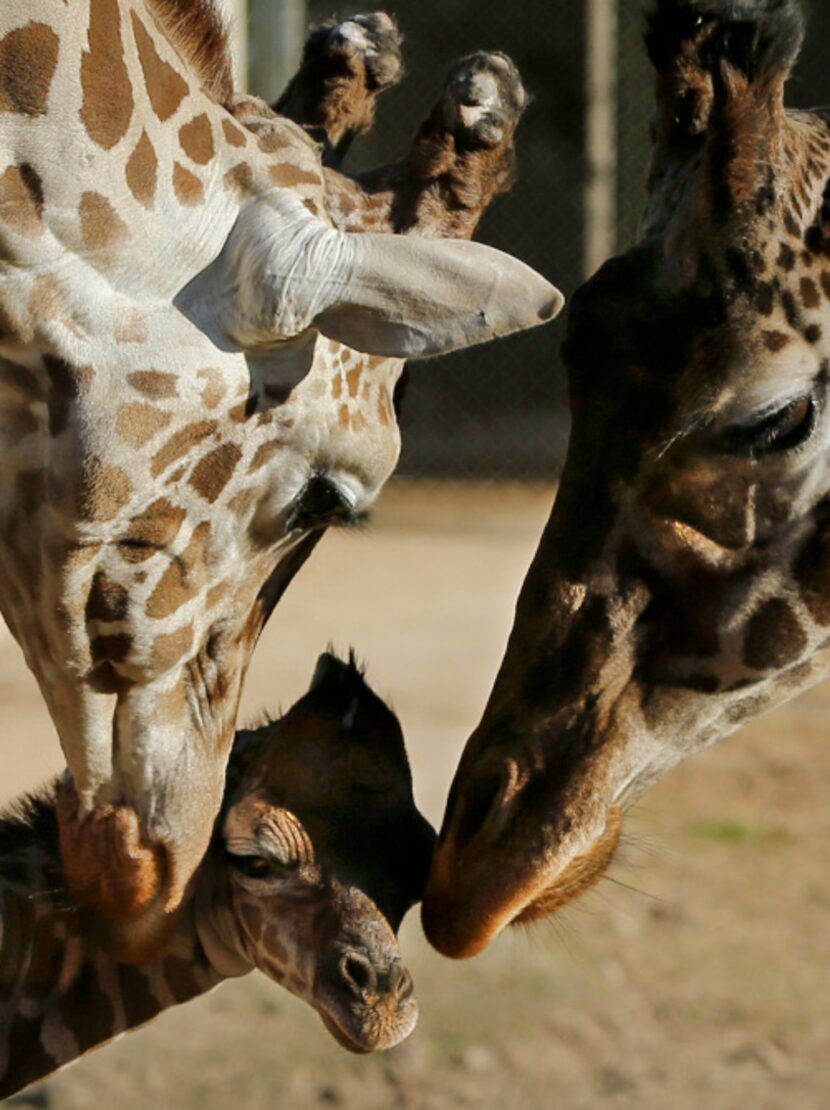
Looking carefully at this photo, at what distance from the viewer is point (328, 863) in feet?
10.4

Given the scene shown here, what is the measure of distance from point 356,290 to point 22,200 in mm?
508

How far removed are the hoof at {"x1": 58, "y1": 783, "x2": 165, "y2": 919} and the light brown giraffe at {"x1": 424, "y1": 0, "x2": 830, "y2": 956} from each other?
46 centimetres

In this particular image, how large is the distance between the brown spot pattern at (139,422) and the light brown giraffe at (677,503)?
0.69 m

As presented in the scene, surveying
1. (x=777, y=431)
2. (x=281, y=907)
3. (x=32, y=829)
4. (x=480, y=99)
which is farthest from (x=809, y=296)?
(x=32, y=829)

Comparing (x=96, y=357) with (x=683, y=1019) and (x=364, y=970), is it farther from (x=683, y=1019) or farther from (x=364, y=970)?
(x=683, y=1019)

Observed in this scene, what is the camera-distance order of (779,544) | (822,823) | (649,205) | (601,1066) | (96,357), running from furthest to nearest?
(822,823)
(601,1066)
(649,205)
(779,544)
(96,357)

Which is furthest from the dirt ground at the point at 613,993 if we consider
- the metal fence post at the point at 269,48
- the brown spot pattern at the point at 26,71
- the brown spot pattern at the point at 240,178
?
the metal fence post at the point at 269,48

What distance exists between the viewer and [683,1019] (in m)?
5.00

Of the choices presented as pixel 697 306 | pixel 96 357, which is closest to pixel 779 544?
pixel 697 306

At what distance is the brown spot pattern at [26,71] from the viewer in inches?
107

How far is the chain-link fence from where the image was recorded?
1273cm

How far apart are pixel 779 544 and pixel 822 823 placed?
12.7 ft

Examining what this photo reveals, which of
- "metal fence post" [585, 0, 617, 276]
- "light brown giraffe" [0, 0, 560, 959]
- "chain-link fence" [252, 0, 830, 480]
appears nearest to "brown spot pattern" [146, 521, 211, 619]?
"light brown giraffe" [0, 0, 560, 959]

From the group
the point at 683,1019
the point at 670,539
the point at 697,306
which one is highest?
the point at 697,306
